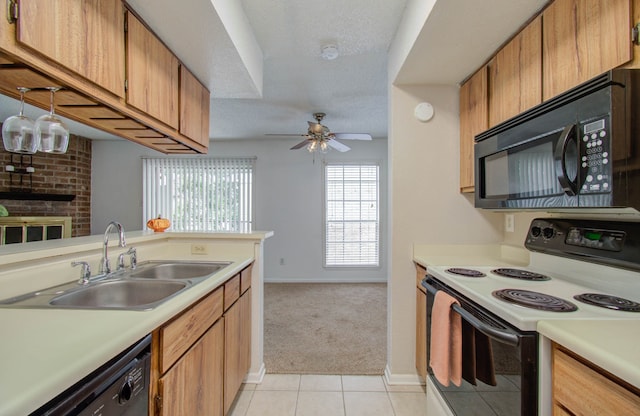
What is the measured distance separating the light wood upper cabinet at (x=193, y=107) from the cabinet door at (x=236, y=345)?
1.18 m

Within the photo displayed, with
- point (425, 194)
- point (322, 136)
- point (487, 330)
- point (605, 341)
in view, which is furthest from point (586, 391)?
point (322, 136)

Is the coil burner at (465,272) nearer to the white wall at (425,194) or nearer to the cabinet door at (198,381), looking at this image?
the white wall at (425,194)

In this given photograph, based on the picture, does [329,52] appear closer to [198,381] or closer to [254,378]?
[198,381]

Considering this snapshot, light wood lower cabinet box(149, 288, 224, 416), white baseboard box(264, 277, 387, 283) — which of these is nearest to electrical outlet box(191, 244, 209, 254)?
light wood lower cabinet box(149, 288, 224, 416)

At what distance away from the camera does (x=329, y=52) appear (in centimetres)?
215

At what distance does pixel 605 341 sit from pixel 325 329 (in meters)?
2.58

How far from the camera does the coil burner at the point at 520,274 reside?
55.5 inches

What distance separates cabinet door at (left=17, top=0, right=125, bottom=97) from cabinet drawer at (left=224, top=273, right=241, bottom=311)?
3.52ft

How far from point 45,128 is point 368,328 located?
2.98m

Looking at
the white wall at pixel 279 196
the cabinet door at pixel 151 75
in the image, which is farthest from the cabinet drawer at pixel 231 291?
the white wall at pixel 279 196

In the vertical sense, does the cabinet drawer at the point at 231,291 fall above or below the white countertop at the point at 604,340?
below

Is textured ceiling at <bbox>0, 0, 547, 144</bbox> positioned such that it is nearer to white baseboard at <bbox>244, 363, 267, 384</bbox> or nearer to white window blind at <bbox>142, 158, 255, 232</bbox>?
white baseboard at <bbox>244, 363, 267, 384</bbox>

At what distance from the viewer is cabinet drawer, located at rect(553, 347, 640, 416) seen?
0.66 meters

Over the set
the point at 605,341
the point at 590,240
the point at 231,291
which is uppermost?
the point at 590,240
